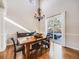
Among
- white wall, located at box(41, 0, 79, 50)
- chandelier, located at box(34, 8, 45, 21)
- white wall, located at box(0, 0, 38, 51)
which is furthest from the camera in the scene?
→ chandelier, located at box(34, 8, 45, 21)

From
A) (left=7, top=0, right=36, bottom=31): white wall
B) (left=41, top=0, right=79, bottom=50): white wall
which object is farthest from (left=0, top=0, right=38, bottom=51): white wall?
(left=41, top=0, right=79, bottom=50): white wall

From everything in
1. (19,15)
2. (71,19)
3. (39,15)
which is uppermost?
(39,15)

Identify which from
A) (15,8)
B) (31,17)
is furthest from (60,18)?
(15,8)

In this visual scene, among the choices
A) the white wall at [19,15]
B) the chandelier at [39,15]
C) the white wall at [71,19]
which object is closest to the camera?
the white wall at [71,19]

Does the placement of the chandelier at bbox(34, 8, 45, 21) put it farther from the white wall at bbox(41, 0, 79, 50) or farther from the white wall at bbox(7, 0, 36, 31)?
the white wall at bbox(41, 0, 79, 50)

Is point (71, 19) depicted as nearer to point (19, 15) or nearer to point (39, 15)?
point (39, 15)

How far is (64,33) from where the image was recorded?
4.82m

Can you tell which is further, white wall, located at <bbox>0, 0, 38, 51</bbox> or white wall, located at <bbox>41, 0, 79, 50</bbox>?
white wall, located at <bbox>0, 0, 38, 51</bbox>

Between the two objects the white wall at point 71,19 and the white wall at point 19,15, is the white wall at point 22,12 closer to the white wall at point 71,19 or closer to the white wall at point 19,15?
the white wall at point 19,15

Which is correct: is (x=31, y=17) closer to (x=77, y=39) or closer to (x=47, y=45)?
(x=47, y=45)

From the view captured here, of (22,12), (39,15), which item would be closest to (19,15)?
(22,12)

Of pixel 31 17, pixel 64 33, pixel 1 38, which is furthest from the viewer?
pixel 31 17

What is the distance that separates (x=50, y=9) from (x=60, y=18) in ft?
4.14

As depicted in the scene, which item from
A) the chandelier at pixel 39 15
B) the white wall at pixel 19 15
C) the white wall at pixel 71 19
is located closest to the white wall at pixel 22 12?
the white wall at pixel 19 15
